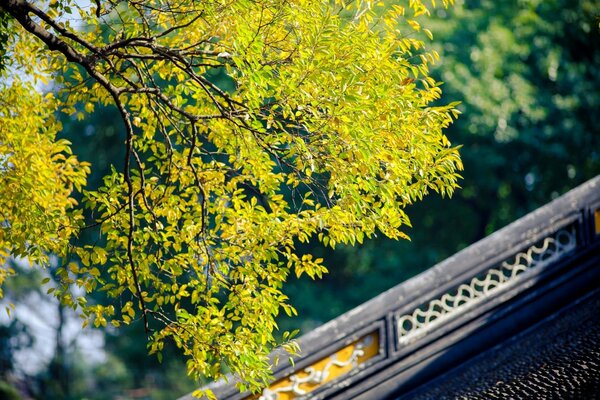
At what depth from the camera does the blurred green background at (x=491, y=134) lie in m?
14.1

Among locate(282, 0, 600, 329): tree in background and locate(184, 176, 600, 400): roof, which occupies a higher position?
locate(282, 0, 600, 329): tree in background

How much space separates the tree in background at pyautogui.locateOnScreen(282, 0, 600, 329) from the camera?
14.1 metres

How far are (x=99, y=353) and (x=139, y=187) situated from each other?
20720 millimetres

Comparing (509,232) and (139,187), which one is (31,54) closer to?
(139,187)

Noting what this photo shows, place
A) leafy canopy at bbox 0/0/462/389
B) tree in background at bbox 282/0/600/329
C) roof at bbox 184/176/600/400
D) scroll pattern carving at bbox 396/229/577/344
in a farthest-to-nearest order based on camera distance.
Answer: tree in background at bbox 282/0/600/329, scroll pattern carving at bbox 396/229/577/344, roof at bbox 184/176/600/400, leafy canopy at bbox 0/0/462/389

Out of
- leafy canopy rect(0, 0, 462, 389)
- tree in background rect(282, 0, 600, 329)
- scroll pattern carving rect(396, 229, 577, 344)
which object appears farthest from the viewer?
tree in background rect(282, 0, 600, 329)

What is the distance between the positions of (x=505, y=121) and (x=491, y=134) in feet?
1.14

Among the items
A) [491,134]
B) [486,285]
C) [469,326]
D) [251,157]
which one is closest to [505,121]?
[491,134]

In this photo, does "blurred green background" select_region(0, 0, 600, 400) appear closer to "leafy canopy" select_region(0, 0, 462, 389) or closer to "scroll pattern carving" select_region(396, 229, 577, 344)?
"scroll pattern carving" select_region(396, 229, 577, 344)

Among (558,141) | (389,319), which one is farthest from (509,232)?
(558,141)

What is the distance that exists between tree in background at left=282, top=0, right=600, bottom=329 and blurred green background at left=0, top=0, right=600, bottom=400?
0.02 meters

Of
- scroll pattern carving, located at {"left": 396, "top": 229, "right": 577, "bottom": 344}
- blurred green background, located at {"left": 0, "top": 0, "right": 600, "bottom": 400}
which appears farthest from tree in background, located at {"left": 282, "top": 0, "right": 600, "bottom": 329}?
scroll pattern carving, located at {"left": 396, "top": 229, "right": 577, "bottom": 344}

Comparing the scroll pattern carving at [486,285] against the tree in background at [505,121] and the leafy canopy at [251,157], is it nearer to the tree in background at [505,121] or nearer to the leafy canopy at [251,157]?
the leafy canopy at [251,157]

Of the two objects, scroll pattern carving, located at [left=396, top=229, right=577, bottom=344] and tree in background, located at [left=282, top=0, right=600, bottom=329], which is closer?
scroll pattern carving, located at [left=396, top=229, right=577, bottom=344]
